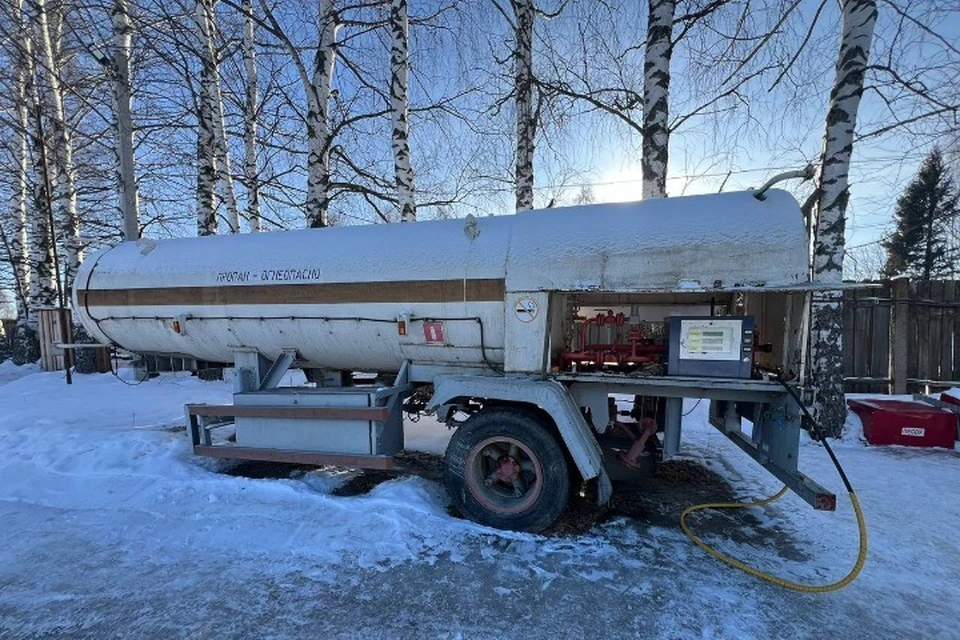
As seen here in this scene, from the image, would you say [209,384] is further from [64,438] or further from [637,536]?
[637,536]

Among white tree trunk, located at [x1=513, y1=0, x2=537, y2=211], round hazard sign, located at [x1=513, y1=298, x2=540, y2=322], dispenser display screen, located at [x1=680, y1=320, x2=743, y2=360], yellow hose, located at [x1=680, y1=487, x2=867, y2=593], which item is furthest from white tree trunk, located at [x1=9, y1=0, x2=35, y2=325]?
yellow hose, located at [x1=680, y1=487, x2=867, y2=593]

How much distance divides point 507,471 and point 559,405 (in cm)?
76

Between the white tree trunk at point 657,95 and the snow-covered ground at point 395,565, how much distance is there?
13.4 ft

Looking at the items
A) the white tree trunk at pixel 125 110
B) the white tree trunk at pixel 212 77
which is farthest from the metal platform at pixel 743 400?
the white tree trunk at pixel 125 110

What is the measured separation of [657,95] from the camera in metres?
6.82

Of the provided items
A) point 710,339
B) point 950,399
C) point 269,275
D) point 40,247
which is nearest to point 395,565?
point 710,339

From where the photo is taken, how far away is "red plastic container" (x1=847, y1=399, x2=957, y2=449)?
625 cm

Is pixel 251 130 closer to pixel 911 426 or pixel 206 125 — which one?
pixel 206 125

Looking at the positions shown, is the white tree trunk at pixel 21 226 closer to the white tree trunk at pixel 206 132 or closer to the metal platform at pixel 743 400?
the white tree trunk at pixel 206 132

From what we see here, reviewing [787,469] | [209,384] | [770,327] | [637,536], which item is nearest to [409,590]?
[637,536]

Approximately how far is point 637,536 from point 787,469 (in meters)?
1.24

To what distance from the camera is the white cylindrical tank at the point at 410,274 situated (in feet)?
12.0

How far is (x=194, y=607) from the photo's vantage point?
290 centimetres

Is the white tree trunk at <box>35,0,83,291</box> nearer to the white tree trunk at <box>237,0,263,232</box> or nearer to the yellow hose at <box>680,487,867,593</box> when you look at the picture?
the white tree trunk at <box>237,0,263,232</box>
